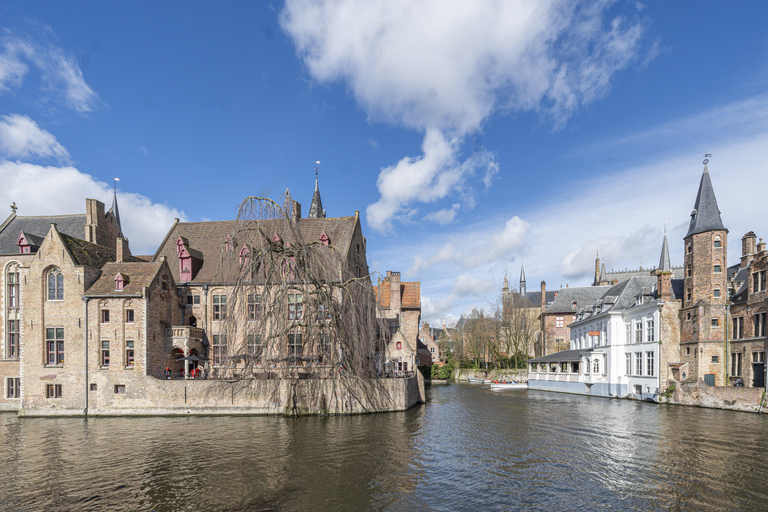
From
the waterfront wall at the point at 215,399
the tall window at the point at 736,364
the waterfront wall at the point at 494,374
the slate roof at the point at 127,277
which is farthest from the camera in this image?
the waterfront wall at the point at 494,374

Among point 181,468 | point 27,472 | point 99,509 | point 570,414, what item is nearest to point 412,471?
point 181,468

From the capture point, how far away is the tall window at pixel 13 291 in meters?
30.3

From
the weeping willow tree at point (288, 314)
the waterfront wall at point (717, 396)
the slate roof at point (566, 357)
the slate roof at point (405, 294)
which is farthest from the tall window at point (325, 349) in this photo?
the slate roof at point (566, 357)

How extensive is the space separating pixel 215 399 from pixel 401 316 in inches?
839

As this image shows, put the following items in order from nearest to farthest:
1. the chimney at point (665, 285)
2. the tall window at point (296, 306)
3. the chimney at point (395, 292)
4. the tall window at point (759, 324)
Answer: the tall window at point (296, 306) < the tall window at point (759, 324) < the chimney at point (665, 285) < the chimney at point (395, 292)

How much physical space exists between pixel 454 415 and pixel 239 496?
1729 centimetres

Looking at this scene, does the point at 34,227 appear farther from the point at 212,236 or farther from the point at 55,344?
the point at 212,236

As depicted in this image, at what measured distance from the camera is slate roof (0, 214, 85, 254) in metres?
32.0

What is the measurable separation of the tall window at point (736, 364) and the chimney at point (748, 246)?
715cm

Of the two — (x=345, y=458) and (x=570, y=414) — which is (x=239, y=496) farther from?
(x=570, y=414)

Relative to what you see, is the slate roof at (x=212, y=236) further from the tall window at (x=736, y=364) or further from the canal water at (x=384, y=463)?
the tall window at (x=736, y=364)

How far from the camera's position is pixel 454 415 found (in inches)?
1093

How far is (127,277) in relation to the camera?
93.4ft

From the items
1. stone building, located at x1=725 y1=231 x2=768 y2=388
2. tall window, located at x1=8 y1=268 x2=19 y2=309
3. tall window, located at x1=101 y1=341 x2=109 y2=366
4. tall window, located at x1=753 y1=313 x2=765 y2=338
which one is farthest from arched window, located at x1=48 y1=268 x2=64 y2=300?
tall window, located at x1=753 y1=313 x2=765 y2=338
